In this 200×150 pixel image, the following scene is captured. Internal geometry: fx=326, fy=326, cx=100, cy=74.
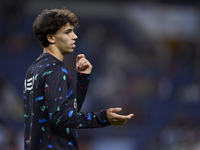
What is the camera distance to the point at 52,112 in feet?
5.15

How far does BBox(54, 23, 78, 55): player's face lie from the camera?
70.8 inches

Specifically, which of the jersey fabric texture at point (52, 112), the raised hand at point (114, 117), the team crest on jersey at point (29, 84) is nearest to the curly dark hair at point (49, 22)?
the jersey fabric texture at point (52, 112)

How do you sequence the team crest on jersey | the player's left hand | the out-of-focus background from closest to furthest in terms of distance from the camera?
the team crest on jersey, the player's left hand, the out-of-focus background

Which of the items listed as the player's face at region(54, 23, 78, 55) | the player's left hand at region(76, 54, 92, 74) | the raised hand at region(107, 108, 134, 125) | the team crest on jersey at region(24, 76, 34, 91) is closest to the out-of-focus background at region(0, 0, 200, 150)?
the player's left hand at region(76, 54, 92, 74)

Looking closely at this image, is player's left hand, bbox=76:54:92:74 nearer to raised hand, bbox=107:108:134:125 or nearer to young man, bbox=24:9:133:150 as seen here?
young man, bbox=24:9:133:150

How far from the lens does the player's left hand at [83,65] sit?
2004mm

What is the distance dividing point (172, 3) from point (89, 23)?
7.79ft

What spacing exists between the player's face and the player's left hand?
183 mm

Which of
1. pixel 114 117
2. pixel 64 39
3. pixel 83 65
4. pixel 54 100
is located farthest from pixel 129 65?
pixel 54 100

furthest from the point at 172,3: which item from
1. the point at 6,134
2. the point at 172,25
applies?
the point at 6,134

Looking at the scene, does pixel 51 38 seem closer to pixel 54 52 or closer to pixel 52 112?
pixel 54 52

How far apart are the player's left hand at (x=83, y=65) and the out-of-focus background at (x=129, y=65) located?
3.89m

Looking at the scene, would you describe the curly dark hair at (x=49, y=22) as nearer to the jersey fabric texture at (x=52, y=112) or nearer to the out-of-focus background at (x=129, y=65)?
the jersey fabric texture at (x=52, y=112)

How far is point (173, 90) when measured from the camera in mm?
7508
